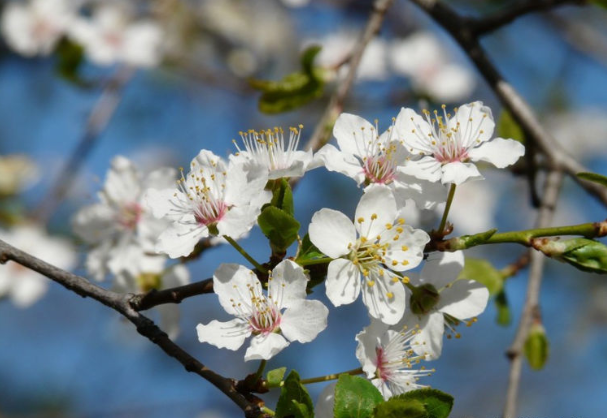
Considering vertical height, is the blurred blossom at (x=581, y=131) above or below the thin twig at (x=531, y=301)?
above

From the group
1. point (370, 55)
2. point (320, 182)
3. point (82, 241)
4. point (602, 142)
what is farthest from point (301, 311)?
point (602, 142)

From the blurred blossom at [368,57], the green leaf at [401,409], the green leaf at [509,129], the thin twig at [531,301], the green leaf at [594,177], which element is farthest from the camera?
the blurred blossom at [368,57]

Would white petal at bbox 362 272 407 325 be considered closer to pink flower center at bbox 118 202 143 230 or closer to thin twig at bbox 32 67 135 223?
pink flower center at bbox 118 202 143 230

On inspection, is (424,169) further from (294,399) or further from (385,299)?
(294,399)

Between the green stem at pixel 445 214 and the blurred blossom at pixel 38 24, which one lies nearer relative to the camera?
the green stem at pixel 445 214

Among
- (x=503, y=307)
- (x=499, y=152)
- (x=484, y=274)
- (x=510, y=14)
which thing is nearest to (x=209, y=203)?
(x=499, y=152)

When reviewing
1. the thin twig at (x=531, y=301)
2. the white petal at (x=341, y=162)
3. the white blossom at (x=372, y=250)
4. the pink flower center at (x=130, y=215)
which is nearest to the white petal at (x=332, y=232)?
the white blossom at (x=372, y=250)

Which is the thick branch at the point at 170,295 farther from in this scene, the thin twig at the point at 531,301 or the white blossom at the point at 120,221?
the thin twig at the point at 531,301
